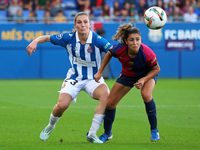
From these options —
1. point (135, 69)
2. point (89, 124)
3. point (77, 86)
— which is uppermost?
point (135, 69)

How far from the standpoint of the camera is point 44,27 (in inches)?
795

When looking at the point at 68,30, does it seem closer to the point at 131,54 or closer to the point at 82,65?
the point at 82,65

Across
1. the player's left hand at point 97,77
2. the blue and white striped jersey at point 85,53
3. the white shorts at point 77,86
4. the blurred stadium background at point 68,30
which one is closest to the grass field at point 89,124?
the white shorts at point 77,86

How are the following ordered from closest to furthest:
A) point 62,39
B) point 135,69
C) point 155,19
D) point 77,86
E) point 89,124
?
point 135,69, point 77,86, point 62,39, point 155,19, point 89,124

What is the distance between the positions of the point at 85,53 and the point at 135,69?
0.89 meters

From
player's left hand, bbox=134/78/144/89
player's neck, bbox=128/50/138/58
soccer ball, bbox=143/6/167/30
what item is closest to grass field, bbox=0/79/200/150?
player's left hand, bbox=134/78/144/89

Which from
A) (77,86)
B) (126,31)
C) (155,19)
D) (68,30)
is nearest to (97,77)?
(77,86)

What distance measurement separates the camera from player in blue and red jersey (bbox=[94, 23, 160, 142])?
577cm

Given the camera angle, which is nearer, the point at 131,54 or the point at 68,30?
the point at 131,54

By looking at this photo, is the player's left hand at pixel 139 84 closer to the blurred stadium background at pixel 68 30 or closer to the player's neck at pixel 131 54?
the player's neck at pixel 131 54

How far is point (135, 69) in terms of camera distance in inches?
235

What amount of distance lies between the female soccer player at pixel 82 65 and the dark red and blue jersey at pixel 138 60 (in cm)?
38

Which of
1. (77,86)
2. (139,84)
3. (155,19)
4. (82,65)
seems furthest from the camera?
(155,19)

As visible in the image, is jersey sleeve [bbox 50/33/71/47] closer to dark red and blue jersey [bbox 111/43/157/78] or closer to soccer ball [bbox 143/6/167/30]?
dark red and blue jersey [bbox 111/43/157/78]
